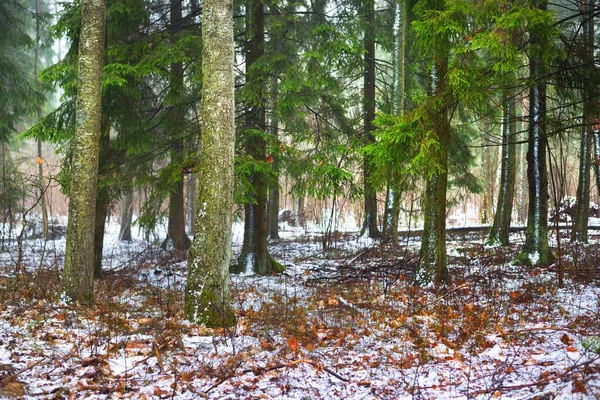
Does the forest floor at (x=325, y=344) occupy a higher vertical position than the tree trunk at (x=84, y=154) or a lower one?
lower

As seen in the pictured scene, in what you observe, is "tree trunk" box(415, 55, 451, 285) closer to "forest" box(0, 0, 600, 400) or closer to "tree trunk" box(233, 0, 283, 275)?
"forest" box(0, 0, 600, 400)

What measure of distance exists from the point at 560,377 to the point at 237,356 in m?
3.04

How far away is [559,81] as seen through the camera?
8.29 meters

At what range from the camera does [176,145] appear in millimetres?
12250

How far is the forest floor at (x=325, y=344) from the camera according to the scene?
4117 millimetres

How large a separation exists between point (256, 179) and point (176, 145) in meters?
3.05

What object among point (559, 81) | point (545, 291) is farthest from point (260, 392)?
point (559, 81)

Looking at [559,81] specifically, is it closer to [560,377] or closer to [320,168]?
[320,168]

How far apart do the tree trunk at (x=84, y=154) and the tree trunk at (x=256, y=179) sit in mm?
3812

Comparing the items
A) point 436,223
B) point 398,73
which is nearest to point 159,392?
point 436,223

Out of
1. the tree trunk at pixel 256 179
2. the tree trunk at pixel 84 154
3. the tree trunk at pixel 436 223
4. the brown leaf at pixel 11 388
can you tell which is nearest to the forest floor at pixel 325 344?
the brown leaf at pixel 11 388

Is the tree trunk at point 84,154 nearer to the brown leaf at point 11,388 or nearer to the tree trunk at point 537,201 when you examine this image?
the brown leaf at point 11,388

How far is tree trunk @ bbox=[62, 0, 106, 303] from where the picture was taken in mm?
6926

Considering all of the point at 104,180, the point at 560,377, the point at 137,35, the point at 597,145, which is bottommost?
the point at 560,377
